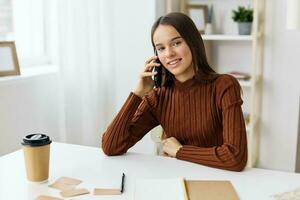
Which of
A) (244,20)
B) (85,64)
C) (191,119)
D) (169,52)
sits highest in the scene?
(244,20)

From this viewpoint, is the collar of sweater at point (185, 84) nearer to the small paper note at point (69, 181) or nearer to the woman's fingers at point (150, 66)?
the woman's fingers at point (150, 66)

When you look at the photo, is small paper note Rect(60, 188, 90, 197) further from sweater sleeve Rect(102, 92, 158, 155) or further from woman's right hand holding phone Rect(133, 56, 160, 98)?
woman's right hand holding phone Rect(133, 56, 160, 98)

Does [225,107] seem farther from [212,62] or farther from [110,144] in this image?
[212,62]

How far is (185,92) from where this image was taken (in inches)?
64.6

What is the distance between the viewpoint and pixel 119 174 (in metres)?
1.31

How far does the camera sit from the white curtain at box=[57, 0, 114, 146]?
8.58 feet

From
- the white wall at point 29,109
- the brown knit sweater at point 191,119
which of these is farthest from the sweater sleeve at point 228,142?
the white wall at point 29,109

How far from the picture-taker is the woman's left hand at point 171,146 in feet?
4.93

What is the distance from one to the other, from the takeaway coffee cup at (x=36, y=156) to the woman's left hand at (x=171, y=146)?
0.46m

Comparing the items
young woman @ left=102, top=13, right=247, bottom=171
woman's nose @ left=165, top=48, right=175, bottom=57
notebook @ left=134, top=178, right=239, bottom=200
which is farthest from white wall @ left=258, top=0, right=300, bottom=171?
notebook @ left=134, top=178, right=239, bottom=200

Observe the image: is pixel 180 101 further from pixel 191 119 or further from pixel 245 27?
pixel 245 27

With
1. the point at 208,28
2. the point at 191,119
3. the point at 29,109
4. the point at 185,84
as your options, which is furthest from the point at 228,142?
the point at 208,28

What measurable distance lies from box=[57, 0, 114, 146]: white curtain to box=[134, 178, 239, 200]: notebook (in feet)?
5.03

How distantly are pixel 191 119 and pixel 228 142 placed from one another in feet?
0.70
